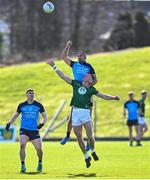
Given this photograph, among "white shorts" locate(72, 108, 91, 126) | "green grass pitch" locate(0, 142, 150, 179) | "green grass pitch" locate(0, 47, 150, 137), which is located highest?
"green grass pitch" locate(0, 47, 150, 137)

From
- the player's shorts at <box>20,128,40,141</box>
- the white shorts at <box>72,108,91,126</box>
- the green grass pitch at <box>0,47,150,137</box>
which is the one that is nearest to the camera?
the white shorts at <box>72,108,91,126</box>

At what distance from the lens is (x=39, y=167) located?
18.8m

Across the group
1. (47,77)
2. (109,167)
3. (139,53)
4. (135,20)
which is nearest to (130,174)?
(109,167)

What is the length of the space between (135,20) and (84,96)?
49.9 m

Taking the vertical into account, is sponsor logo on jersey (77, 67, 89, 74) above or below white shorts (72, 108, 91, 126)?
above

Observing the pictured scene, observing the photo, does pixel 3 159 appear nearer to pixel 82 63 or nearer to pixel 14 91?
pixel 82 63

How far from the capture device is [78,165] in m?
20.5

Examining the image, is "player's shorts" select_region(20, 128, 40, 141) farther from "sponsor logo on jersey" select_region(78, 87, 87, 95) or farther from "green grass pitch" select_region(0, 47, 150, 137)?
"green grass pitch" select_region(0, 47, 150, 137)

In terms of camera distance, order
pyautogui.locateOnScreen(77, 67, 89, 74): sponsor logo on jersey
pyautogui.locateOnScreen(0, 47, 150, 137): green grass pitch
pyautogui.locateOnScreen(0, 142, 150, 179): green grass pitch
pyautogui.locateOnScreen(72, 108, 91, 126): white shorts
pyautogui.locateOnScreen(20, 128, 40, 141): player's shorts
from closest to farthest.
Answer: pyautogui.locateOnScreen(0, 142, 150, 179): green grass pitch
pyautogui.locateOnScreen(72, 108, 91, 126): white shorts
pyautogui.locateOnScreen(20, 128, 40, 141): player's shorts
pyautogui.locateOnScreen(77, 67, 89, 74): sponsor logo on jersey
pyautogui.locateOnScreen(0, 47, 150, 137): green grass pitch

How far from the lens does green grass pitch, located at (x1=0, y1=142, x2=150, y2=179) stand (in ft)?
56.7

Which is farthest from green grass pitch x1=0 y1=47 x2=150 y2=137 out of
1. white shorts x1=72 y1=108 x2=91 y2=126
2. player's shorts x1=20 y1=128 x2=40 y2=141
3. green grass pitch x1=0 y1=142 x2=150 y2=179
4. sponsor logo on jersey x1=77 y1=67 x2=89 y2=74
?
white shorts x1=72 y1=108 x2=91 y2=126

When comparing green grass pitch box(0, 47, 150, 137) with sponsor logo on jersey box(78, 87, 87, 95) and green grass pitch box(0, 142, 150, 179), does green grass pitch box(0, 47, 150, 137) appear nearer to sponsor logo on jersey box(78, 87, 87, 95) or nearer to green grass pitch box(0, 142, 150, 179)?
green grass pitch box(0, 142, 150, 179)

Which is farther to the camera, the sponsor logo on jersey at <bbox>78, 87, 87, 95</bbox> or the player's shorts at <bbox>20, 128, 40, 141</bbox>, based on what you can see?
the player's shorts at <bbox>20, 128, 40, 141</bbox>

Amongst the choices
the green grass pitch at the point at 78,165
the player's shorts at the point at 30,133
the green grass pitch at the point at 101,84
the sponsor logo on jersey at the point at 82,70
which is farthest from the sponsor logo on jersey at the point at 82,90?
the green grass pitch at the point at 101,84
